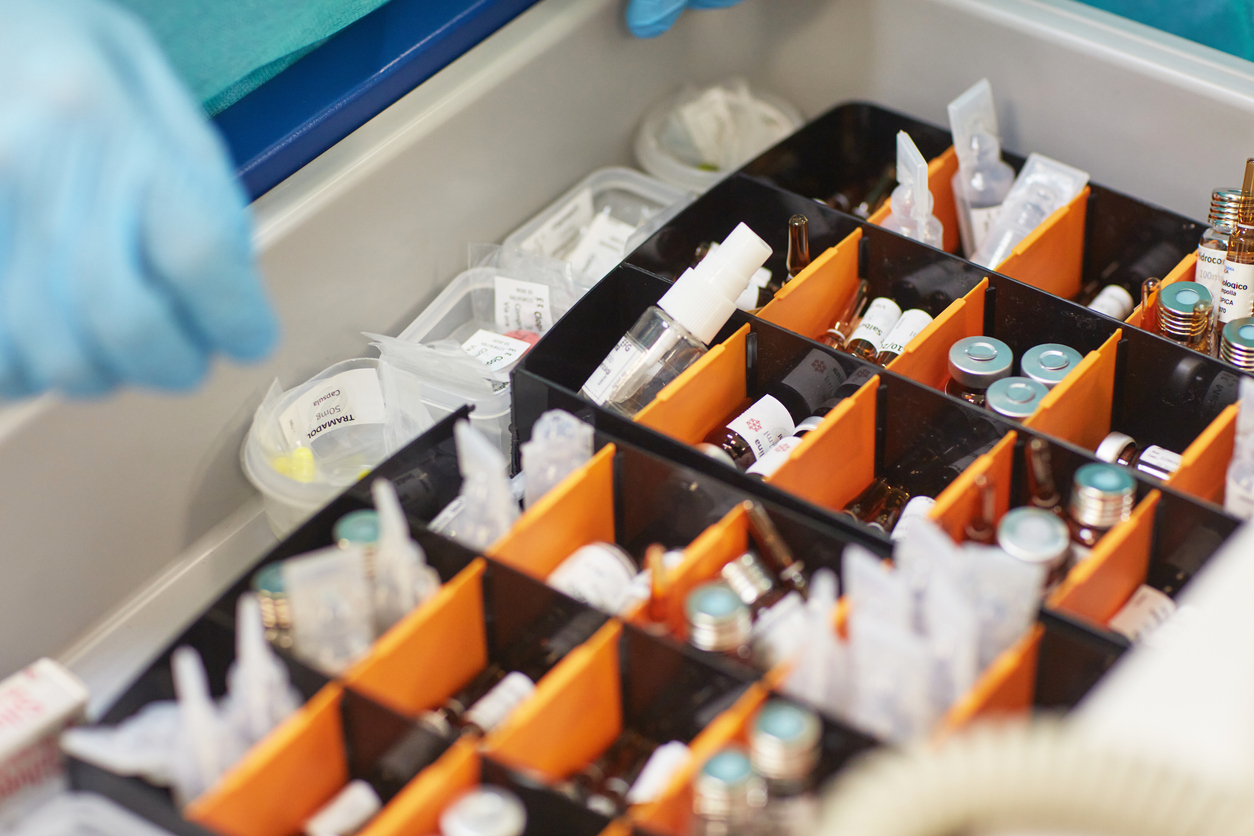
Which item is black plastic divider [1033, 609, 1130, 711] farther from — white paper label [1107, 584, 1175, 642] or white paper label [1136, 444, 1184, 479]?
white paper label [1136, 444, 1184, 479]

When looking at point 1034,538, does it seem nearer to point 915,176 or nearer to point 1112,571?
point 1112,571

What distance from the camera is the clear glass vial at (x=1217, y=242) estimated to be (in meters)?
1.33

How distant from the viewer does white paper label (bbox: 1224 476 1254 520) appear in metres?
1.10

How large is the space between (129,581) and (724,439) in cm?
62

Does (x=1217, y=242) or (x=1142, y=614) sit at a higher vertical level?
(x=1217, y=242)

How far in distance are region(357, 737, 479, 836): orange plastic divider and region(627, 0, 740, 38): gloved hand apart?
1035mm

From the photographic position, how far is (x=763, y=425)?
1288 mm

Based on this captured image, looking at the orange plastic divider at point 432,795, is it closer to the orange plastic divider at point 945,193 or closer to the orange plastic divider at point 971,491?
the orange plastic divider at point 971,491

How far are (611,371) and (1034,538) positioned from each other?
1.57 ft

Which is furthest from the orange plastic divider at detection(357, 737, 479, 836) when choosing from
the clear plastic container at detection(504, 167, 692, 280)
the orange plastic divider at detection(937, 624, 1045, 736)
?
the clear plastic container at detection(504, 167, 692, 280)

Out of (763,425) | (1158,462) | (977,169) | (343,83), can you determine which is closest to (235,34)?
(343,83)

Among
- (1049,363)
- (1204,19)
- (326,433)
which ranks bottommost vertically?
(326,433)

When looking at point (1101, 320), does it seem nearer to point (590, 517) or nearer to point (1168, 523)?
point (1168, 523)

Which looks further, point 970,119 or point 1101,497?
point 970,119
